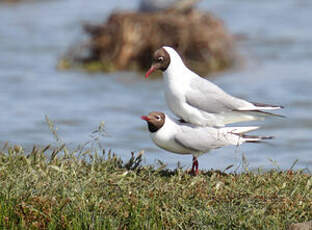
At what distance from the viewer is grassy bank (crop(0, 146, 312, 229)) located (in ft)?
20.0

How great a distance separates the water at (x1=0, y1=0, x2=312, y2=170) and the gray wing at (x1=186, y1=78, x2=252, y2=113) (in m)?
0.86

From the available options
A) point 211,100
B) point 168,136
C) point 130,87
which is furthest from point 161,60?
point 130,87

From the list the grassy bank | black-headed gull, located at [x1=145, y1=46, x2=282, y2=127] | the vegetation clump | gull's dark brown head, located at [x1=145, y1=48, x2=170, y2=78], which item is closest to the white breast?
black-headed gull, located at [x1=145, y1=46, x2=282, y2=127]

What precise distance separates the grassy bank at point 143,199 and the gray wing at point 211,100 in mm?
606

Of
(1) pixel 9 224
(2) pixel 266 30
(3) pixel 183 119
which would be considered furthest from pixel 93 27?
(1) pixel 9 224

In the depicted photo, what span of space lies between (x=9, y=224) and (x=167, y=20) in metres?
10.1

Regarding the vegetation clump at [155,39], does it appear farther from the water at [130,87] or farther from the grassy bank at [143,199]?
the grassy bank at [143,199]

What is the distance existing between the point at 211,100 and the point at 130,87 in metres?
8.31

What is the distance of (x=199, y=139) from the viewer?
7.07 meters

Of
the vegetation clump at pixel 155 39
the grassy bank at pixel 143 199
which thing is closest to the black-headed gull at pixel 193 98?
the grassy bank at pixel 143 199

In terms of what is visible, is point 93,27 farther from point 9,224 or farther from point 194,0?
point 9,224

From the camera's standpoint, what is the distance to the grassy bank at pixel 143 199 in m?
6.10

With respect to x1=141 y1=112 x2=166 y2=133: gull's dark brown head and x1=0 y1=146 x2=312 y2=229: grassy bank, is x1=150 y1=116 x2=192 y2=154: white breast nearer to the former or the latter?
x1=141 y1=112 x2=166 y2=133: gull's dark brown head

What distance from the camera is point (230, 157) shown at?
9742 millimetres
